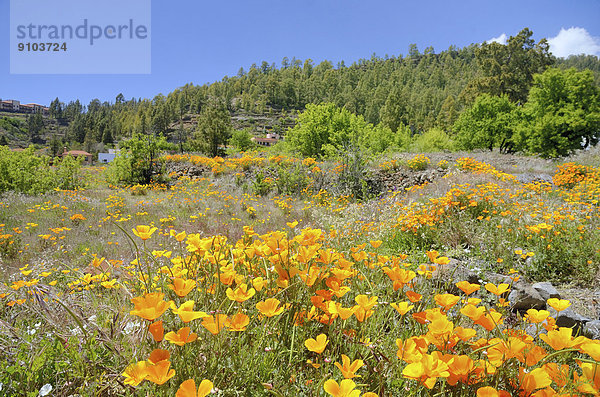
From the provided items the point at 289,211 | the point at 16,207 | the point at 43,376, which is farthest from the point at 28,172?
the point at 43,376

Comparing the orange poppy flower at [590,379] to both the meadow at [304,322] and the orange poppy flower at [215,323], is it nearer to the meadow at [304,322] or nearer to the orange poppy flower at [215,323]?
the meadow at [304,322]

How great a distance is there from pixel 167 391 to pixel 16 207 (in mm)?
9992

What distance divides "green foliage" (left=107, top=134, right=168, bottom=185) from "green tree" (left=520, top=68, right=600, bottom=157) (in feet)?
76.6

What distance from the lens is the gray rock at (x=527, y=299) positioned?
2.62 m

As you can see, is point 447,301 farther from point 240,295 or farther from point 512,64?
point 512,64

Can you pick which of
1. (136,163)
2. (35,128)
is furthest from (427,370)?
(35,128)

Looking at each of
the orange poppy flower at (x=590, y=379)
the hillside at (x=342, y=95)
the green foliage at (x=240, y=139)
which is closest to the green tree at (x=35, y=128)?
the hillside at (x=342, y=95)

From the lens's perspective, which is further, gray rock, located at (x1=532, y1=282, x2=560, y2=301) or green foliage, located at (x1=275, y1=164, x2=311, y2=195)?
green foliage, located at (x1=275, y1=164, x2=311, y2=195)

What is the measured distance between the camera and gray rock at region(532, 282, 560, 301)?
268cm

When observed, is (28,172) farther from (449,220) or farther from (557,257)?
(557,257)

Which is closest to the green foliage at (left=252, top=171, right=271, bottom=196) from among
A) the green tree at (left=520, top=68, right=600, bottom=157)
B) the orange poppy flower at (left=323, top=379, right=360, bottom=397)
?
the orange poppy flower at (left=323, top=379, right=360, bottom=397)

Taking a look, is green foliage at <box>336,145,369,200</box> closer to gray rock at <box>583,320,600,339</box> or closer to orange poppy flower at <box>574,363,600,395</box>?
gray rock at <box>583,320,600,339</box>

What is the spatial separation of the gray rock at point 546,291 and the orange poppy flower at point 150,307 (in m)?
3.32

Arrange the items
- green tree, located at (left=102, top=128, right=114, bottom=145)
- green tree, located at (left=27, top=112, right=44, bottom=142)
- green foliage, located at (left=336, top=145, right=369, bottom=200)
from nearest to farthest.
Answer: green foliage, located at (left=336, top=145, right=369, bottom=200), green tree, located at (left=102, top=128, right=114, bottom=145), green tree, located at (left=27, top=112, right=44, bottom=142)
